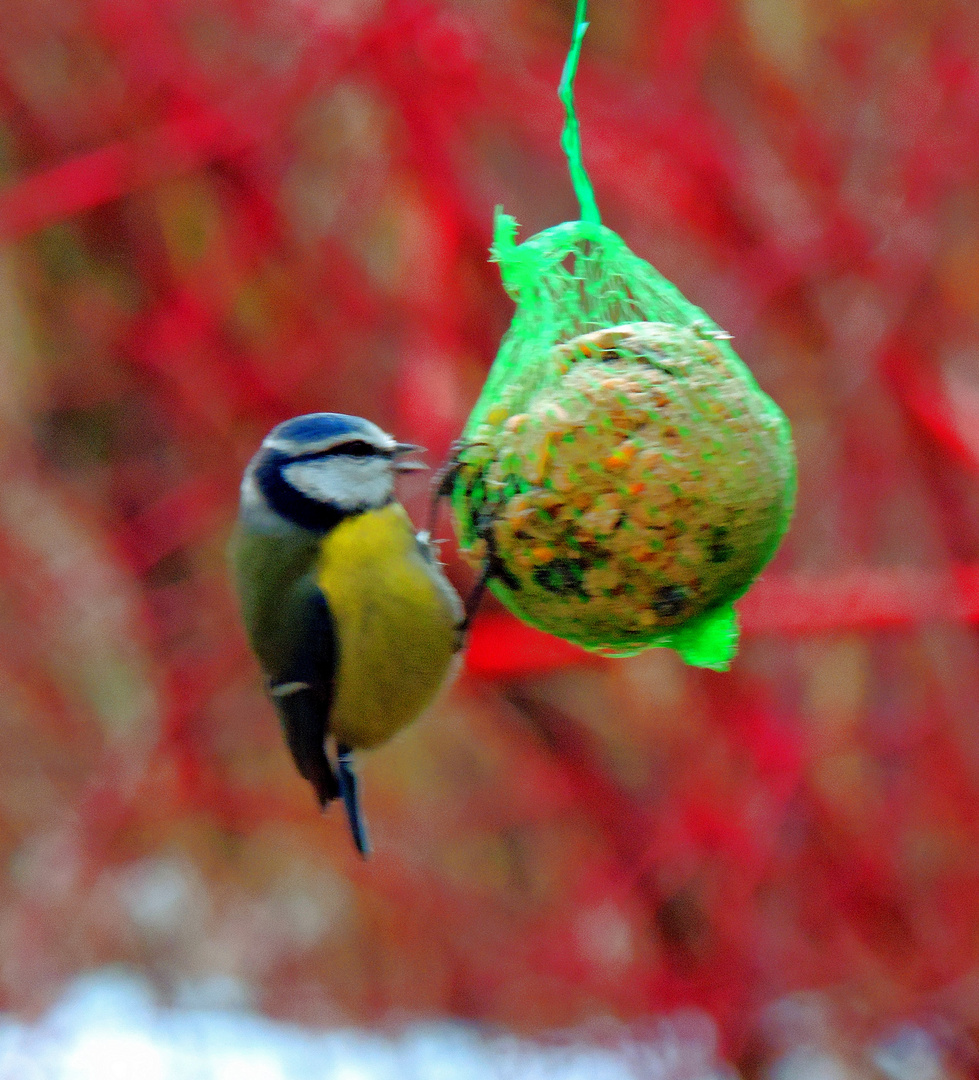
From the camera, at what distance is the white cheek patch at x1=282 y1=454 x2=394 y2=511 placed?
1594mm

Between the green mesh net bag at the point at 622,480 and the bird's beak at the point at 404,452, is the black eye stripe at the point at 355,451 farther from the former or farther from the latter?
the green mesh net bag at the point at 622,480

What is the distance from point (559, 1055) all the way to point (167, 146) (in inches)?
95.0

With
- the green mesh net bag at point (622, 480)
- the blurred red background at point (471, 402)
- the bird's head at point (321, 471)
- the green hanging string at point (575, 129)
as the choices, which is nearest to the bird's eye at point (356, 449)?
the bird's head at point (321, 471)

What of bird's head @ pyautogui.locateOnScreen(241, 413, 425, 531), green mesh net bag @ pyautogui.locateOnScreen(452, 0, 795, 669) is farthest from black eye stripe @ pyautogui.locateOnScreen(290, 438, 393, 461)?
green mesh net bag @ pyautogui.locateOnScreen(452, 0, 795, 669)

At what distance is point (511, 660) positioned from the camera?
231 cm

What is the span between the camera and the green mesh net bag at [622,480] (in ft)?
4.30

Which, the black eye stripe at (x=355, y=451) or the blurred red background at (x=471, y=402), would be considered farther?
the blurred red background at (x=471, y=402)

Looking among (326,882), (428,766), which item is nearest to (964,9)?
(428,766)

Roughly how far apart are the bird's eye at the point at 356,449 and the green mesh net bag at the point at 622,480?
14cm

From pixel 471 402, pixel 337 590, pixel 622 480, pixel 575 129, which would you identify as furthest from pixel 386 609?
pixel 471 402

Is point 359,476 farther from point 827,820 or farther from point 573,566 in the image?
point 827,820

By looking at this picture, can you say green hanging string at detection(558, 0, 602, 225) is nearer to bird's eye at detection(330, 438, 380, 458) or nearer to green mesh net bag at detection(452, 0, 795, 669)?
green mesh net bag at detection(452, 0, 795, 669)

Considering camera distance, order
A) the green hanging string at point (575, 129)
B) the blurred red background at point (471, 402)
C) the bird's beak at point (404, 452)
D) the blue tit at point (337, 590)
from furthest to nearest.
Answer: the blurred red background at point (471, 402), the blue tit at point (337, 590), the bird's beak at point (404, 452), the green hanging string at point (575, 129)

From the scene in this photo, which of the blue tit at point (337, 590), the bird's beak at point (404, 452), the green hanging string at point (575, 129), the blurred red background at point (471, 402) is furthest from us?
the blurred red background at point (471, 402)
